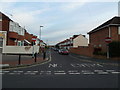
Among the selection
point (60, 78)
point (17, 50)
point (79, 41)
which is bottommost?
point (60, 78)

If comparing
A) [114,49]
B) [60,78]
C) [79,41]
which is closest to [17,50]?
[114,49]

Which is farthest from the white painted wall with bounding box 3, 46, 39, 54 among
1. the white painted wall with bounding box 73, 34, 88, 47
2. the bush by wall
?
the white painted wall with bounding box 73, 34, 88, 47

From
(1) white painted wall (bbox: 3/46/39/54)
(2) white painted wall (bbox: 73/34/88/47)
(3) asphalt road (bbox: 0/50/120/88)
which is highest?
(2) white painted wall (bbox: 73/34/88/47)

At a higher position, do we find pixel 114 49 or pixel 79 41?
pixel 79 41

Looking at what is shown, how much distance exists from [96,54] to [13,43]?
1816 cm

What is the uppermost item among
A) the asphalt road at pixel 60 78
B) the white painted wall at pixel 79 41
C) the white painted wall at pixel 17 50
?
the white painted wall at pixel 79 41

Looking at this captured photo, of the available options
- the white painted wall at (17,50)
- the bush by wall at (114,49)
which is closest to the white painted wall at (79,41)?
the white painted wall at (17,50)

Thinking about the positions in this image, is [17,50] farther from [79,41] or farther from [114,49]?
[79,41]

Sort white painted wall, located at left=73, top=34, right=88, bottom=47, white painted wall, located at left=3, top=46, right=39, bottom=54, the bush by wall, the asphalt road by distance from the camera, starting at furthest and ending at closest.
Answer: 1. white painted wall, located at left=73, top=34, right=88, bottom=47
2. white painted wall, located at left=3, top=46, right=39, bottom=54
3. the bush by wall
4. the asphalt road

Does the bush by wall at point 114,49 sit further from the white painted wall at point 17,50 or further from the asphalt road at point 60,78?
the white painted wall at point 17,50

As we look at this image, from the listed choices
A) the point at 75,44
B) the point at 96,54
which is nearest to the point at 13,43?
the point at 96,54

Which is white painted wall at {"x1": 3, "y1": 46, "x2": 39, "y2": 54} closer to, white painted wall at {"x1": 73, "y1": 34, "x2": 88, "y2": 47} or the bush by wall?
the bush by wall

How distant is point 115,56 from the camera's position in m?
20.0

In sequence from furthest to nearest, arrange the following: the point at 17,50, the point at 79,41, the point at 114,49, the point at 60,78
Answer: the point at 79,41 → the point at 17,50 → the point at 114,49 → the point at 60,78
